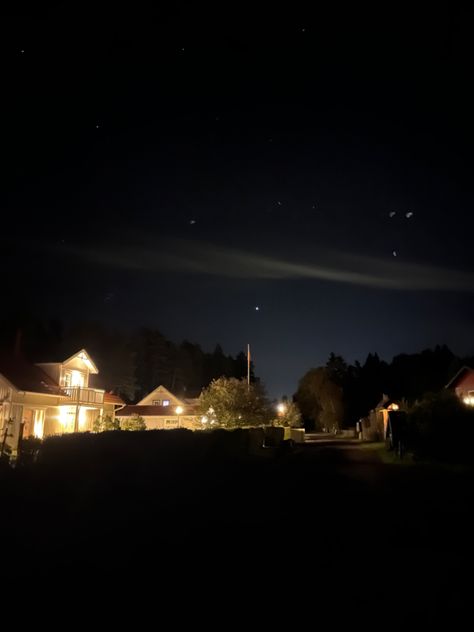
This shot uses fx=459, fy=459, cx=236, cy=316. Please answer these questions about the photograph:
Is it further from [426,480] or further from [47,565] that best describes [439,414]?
[47,565]

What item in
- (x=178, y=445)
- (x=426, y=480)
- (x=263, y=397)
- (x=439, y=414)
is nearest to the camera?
(x=426, y=480)

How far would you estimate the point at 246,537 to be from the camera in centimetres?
696

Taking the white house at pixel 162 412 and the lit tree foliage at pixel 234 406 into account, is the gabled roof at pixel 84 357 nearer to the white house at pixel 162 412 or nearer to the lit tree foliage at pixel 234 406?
the lit tree foliage at pixel 234 406

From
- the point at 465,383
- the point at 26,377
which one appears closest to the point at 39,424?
the point at 26,377

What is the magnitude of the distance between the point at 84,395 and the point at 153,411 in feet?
55.7

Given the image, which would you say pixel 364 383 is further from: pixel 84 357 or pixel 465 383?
pixel 84 357

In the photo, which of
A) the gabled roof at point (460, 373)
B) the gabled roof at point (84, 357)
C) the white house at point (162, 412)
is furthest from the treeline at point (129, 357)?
the gabled roof at point (460, 373)

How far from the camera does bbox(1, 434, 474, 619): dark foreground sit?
4.96m

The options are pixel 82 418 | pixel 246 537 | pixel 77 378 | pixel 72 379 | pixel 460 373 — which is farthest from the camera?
pixel 460 373

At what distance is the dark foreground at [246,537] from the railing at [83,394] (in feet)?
59.9

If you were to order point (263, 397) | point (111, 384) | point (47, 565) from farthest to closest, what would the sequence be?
point (111, 384), point (263, 397), point (47, 565)

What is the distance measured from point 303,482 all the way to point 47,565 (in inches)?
347

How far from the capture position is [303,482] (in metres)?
13.2

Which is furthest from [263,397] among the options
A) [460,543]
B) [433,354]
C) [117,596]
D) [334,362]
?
[433,354]
